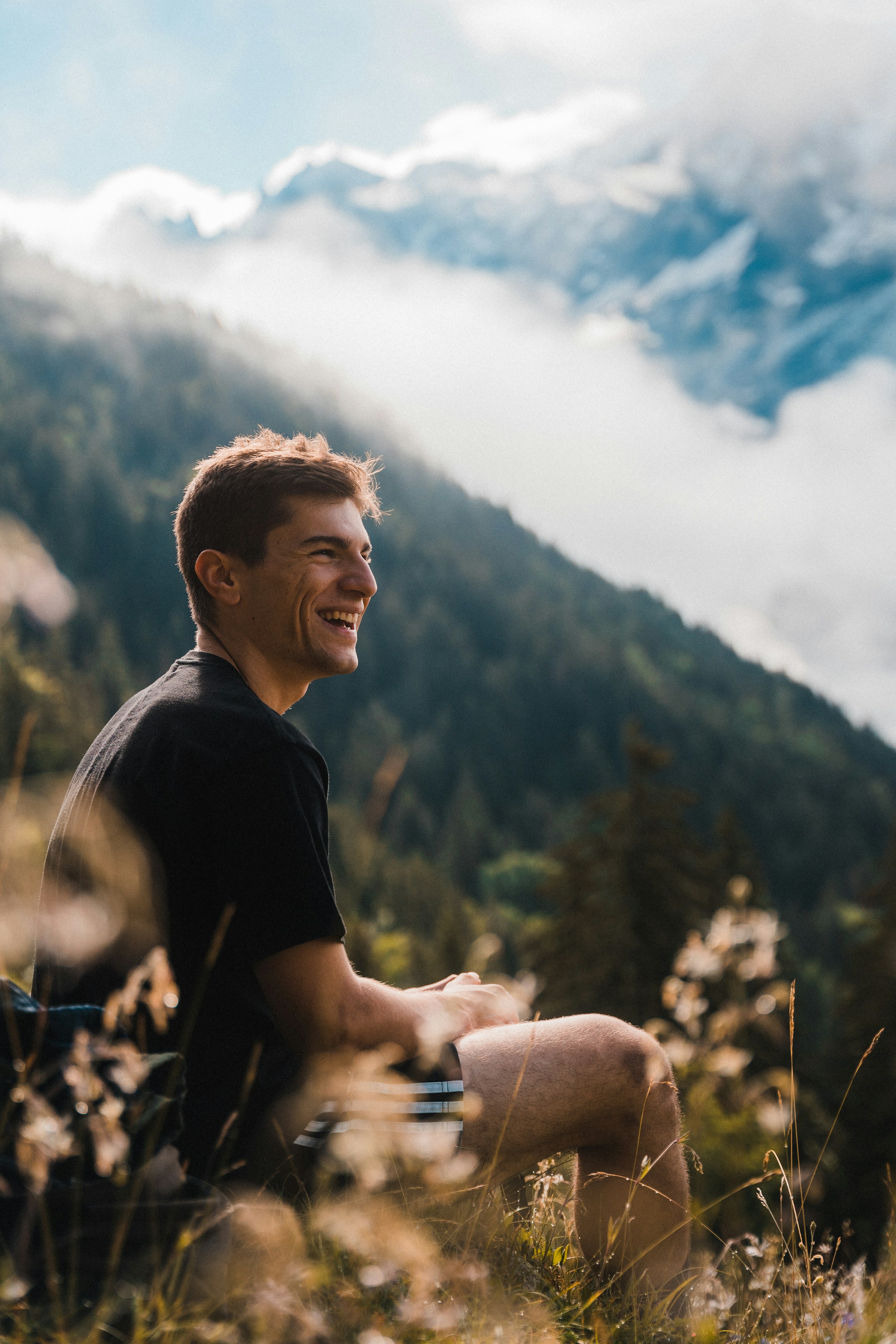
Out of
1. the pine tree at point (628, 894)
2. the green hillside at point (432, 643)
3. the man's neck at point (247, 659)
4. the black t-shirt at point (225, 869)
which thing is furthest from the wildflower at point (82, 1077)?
the green hillside at point (432, 643)

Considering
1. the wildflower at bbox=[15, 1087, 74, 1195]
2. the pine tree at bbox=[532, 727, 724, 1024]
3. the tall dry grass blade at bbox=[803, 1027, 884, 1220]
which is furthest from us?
the pine tree at bbox=[532, 727, 724, 1024]

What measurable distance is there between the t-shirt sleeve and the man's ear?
2.81ft

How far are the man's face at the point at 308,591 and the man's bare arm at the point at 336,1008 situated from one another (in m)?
0.94

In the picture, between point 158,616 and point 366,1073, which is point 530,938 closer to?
point 366,1073

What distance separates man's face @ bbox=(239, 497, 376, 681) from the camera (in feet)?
9.05

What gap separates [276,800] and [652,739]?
371ft

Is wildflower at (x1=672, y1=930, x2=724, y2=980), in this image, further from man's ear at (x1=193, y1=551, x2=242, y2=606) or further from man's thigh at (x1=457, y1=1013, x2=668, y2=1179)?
man's ear at (x1=193, y1=551, x2=242, y2=606)

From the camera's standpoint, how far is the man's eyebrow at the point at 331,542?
9.27ft

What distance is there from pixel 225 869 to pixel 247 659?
0.85 meters

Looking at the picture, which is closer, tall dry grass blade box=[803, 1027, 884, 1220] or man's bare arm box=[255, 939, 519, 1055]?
tall dry grass blade box=[803, 1027, 884, 1220]

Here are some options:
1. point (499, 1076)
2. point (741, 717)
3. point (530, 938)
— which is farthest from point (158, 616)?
point (499, 1076)

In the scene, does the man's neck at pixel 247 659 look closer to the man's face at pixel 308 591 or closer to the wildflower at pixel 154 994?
the man's face at pixel 308 591

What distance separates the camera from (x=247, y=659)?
8.95 ft

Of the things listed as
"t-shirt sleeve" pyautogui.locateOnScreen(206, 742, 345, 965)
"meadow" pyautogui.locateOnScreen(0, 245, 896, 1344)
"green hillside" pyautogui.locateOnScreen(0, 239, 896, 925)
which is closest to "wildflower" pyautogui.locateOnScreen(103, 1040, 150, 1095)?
"meadow" pyautogui.locateOnScreen(0, 245, 896, 1344)
